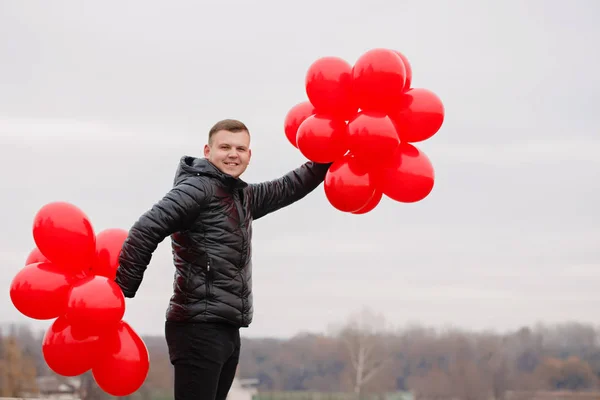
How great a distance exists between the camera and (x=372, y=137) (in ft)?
12.2

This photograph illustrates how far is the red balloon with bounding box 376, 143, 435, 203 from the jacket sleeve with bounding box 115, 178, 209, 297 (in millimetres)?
921

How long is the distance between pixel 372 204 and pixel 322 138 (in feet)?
1.51

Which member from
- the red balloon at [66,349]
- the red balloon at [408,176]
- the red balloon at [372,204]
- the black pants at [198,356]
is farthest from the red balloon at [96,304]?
the red balloon at [408,176]

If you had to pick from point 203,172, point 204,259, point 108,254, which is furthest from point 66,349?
point 203,172

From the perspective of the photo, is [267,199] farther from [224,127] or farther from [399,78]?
[399,78]

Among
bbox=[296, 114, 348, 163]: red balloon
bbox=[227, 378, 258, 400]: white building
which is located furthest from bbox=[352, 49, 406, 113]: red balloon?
bbox=[227, 378, 258, 400]: white building

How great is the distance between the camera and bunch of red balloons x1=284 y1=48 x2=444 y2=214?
377cm

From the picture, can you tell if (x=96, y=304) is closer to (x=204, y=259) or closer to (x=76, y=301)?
(x=76, y=301)

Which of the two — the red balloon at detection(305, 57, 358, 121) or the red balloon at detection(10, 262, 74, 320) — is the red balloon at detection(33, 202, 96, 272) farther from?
the red balloon at detection(305, 57, 358, 121)

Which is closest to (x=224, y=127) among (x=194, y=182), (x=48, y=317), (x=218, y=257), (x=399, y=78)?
(x=194, y=182)

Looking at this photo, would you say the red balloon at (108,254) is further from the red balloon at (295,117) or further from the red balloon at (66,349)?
the red balloon at (295,117)

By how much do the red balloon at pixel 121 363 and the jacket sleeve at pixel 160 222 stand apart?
0.38 m

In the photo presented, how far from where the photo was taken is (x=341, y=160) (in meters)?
3.89

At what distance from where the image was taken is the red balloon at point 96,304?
11.4 ft
